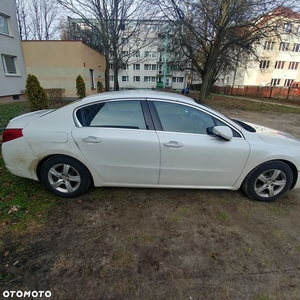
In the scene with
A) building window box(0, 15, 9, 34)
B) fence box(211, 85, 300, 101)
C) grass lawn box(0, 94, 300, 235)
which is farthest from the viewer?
fence box(211, 85, 300, 101)

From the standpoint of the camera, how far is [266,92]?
2409 cm

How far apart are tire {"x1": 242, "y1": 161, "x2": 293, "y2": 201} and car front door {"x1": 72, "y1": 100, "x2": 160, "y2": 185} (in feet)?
4.72

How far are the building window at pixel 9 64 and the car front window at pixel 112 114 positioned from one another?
15.2 m

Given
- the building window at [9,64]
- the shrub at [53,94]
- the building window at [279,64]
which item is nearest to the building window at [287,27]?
the shrub at [53,94]

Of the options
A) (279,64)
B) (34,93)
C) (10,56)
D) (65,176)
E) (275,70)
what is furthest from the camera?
(275,70)

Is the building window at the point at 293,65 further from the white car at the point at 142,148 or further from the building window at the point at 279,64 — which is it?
the white car at the point at 142,148

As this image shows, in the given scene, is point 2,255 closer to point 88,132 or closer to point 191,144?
point 88,132

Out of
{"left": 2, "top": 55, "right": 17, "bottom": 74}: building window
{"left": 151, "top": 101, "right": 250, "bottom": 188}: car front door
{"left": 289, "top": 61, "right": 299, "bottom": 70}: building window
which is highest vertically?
{"left": 289, "top": 61, "right": 299, "bottom": 70}: building window

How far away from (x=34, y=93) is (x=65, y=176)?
6561mm

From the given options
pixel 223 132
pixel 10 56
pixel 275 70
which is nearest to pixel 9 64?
pixel 10 56

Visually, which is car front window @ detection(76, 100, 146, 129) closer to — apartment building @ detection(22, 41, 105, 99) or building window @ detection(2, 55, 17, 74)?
building window @ detection(2, 55, 17, 74)

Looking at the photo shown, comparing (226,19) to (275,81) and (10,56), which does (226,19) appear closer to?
(10,56)

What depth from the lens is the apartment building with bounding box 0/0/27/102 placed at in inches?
496

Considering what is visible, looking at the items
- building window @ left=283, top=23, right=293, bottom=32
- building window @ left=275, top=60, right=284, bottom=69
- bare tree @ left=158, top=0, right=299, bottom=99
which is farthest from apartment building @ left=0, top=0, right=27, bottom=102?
building window @ left=275, top=60, right=284, bottom=69
